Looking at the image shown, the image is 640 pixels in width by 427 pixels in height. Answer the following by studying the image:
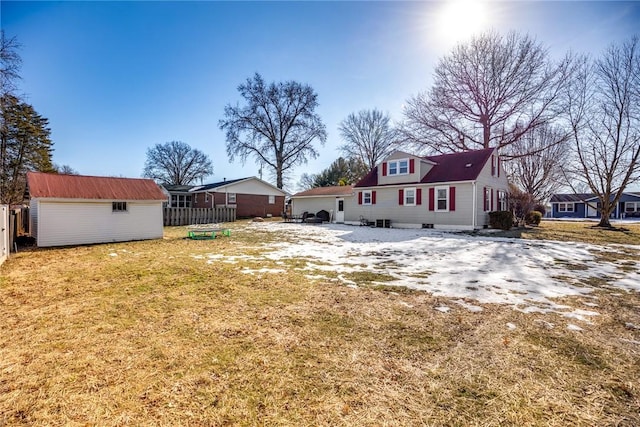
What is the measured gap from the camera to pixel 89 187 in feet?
39.5

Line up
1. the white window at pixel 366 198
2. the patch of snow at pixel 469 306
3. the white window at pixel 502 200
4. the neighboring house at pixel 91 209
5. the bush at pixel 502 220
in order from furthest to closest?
1. the white window at pixel 366 198
2. the white window at pixel 502 200
3. the bush at pixel 502 220
4. the neighboring house at pixel 91 209
5. the patch of snow at pixel 469 306

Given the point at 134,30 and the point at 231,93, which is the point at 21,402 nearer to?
the point at 134,30

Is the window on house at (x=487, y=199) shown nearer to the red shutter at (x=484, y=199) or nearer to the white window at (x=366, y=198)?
the red shutter at (x=484, y=199)

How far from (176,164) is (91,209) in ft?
136

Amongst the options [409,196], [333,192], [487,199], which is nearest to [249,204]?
[333,192]

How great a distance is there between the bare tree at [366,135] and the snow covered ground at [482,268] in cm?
2800

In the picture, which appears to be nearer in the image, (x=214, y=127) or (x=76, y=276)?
(x=76, y=276)

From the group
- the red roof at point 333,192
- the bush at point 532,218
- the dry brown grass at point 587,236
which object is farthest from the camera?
the red roof at point 333,192

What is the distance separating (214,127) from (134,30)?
2520 centimetres

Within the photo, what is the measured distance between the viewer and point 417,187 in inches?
740

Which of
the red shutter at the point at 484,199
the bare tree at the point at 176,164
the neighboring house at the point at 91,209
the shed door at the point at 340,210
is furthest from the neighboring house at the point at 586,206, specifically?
the bare tree at the point at 176,164

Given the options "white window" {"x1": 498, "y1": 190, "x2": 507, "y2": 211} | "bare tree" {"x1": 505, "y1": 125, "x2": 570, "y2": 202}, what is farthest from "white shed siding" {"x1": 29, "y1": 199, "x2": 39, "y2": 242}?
"bare tree" {"x1": 505, "y1": 125, "x2": 570, "y2": 202}

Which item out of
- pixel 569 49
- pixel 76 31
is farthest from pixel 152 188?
pixel 569 49

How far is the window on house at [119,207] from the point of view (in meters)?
12.5
